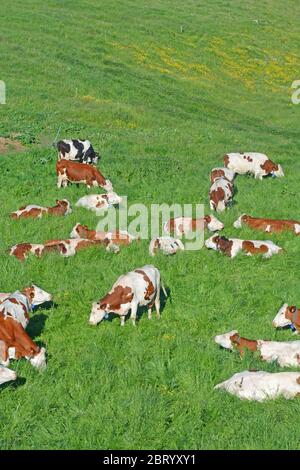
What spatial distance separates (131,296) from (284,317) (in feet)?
10.2

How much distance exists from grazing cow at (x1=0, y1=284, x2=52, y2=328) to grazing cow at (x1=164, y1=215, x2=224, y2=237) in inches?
236

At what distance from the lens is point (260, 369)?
10.1m

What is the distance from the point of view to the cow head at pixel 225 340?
35.2 ft

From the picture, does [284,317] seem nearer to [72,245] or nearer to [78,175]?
[72,245]

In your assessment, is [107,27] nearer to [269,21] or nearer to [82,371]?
[269,21]

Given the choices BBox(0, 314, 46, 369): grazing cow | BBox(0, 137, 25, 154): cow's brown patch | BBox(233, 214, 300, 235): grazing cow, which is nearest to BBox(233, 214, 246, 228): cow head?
BBox(233, 214, 300, 235): grazing cow

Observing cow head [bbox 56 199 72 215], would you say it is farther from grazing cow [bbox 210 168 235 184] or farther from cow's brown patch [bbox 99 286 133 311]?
cow's brown patch [bbox 99 286 133 311]

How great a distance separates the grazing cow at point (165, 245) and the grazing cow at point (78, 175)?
518 cm

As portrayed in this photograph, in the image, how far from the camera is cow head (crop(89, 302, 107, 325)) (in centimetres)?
1154

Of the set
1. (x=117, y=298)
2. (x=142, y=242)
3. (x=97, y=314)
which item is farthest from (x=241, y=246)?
(x=97, y=314)

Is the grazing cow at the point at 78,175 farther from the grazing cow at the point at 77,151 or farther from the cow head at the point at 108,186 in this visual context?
the grazing cow at the point at 77,151

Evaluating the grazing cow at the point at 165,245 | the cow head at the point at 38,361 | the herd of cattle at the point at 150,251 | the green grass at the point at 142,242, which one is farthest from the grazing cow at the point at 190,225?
the cow head at the point at 38,361

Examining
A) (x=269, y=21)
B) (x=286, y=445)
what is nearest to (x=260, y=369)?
(x=286, y=445)

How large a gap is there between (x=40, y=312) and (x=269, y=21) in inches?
2659
